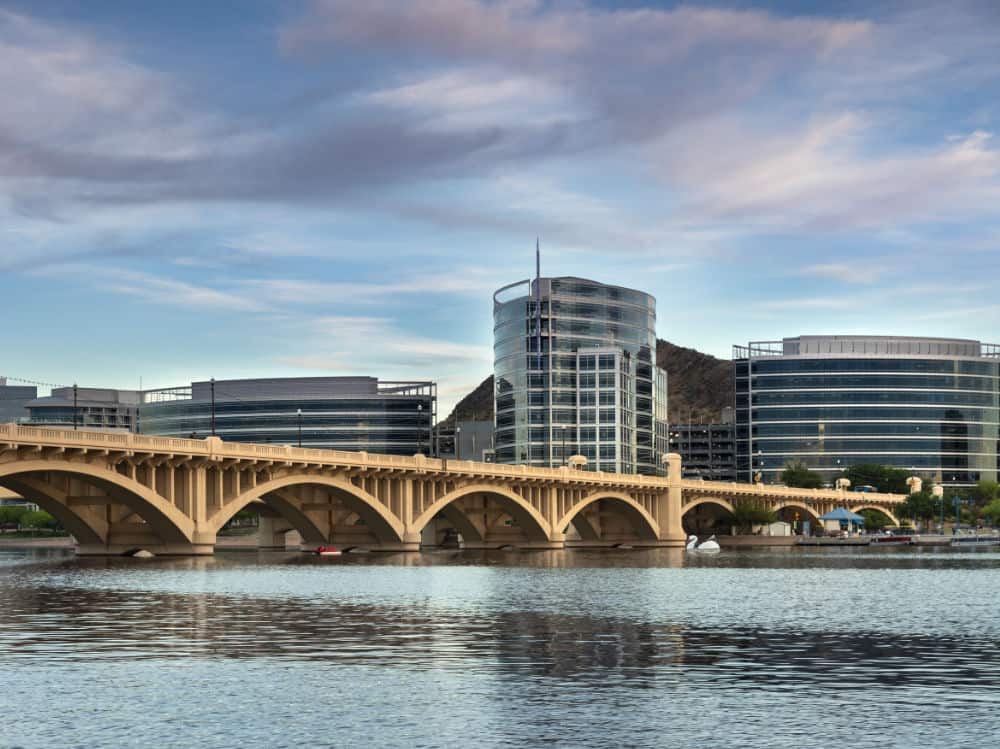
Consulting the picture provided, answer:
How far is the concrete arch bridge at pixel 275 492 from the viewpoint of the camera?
9725 centimetres

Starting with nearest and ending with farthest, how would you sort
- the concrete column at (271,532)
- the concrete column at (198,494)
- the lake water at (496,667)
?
1. the lake water at (496,667)
2. the concrete column at (198,494)
3. the concrete column at (271,532)

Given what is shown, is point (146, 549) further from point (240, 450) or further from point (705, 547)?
point (705, 547)

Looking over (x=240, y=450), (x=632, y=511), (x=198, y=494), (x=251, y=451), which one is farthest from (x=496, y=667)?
(x=632, y=511)

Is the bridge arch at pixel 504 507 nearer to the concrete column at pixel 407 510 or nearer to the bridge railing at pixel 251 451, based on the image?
the concrete column at pixel 407 510

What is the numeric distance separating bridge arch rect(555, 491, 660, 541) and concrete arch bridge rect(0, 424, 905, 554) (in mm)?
358

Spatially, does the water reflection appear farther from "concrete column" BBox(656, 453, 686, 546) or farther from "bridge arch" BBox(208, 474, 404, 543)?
"concrete column" BBox(656, 453, 686, 546)

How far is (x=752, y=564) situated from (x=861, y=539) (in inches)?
3356

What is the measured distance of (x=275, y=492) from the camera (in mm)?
126938

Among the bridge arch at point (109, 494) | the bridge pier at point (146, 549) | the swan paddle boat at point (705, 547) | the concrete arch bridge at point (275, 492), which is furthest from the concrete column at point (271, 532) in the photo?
the bridge arch at point (109, 494)

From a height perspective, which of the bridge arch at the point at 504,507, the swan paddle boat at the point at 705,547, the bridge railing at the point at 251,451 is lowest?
the swan paddle boat at the point at 705,547

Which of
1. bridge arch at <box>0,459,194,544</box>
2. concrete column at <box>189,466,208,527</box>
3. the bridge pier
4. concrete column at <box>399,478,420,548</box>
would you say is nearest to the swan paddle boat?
concrete column at <box>399,478,420,548</box>

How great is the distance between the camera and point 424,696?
31.2m

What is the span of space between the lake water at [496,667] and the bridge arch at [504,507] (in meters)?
62.6

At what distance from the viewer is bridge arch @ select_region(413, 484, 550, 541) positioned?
136 metres
